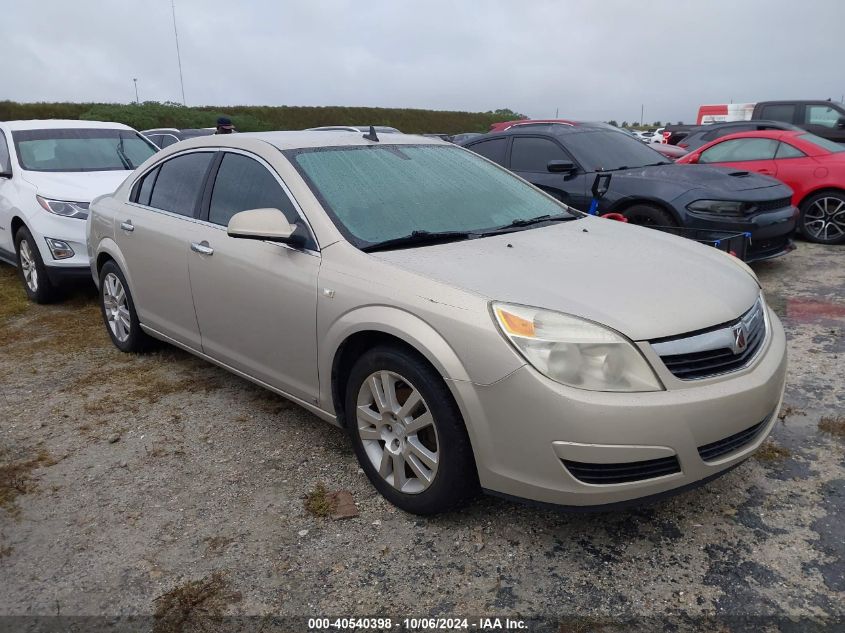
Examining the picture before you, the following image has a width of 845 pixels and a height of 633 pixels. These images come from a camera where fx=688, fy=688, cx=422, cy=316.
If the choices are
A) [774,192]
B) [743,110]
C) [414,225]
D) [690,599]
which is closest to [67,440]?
[414,225]

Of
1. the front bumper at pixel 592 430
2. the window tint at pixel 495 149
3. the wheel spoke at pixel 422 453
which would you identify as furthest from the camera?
the window tint at pixel 495 149

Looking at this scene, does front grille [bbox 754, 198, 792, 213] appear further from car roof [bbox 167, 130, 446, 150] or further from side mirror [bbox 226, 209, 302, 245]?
side mirror [bbox 226, 209, 302, 245]

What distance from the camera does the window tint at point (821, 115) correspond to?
41.5 feet

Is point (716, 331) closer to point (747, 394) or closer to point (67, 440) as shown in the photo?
point (747, 394)

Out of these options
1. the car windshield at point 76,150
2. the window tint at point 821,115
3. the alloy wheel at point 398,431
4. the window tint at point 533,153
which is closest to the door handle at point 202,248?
the alloy wheel at point 398,431

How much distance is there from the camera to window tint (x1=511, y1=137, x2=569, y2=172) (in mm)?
7343

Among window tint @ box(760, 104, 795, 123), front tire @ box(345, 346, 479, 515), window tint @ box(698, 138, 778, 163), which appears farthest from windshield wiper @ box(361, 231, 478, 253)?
window tint @ box(760, 104, 795, 123)

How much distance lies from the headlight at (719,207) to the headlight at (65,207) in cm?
563

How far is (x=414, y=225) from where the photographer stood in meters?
3.21

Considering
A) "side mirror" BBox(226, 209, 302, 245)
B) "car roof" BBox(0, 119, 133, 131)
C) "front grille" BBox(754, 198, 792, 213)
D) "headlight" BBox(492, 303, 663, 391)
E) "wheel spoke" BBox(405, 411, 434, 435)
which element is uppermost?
"car roof" BBox(0, 119, 133, 131)

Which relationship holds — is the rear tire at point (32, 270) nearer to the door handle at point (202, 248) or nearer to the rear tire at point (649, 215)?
the door handle at point (202, 248)

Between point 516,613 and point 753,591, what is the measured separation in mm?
844

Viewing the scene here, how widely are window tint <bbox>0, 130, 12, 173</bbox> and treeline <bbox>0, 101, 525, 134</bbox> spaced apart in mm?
22192

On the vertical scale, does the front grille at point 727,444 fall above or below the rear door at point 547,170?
below
